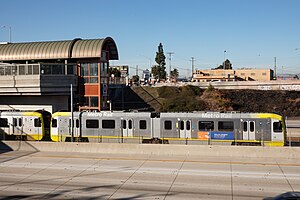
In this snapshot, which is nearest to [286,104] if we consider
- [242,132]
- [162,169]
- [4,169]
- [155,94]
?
[155,94]

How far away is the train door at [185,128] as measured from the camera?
2861cm

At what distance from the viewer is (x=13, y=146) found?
2834cm

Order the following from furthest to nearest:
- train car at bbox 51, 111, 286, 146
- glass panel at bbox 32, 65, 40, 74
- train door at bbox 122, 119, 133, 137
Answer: glass panel at bbox 32, 65, 40, 74, train door at bbox 122, 119, 133, 137, train car at bbox 51, 111, 286, 146

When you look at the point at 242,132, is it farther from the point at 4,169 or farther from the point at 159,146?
the point at 4,169

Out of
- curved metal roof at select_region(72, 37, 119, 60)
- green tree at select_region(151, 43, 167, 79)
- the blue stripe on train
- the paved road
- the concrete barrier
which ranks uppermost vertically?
green tree at select_region(151, 43, 167, 79)

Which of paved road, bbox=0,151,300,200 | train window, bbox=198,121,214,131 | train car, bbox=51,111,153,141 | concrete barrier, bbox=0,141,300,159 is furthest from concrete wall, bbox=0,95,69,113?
train window, bbox=198,121,214,131

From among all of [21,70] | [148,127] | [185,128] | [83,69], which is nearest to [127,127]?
[148,127]

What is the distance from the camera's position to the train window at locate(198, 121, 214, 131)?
92.2 feet

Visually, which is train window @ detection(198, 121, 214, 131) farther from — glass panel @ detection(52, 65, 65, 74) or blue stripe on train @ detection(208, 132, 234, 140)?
glass panel @ detection(52, 65, 65, 74)

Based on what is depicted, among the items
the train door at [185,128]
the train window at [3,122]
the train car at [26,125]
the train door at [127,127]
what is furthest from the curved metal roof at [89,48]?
the train door at [185,128]

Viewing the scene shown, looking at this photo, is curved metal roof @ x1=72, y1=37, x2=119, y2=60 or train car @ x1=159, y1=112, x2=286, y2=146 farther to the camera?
curved metal roof @ x1=72, y1=37, x2=119, y2=60

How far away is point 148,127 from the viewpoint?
29344 mm

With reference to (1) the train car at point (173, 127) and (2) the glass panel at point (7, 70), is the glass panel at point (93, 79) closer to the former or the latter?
(1) the train car at point (173, 127)

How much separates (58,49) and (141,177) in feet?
78.4
